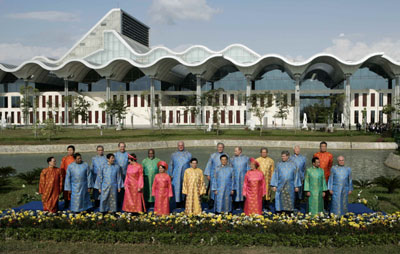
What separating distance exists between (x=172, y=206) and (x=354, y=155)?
613 inches

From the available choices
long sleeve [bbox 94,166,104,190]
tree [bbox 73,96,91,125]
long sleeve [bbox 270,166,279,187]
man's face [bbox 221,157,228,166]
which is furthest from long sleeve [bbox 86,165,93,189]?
tree [bbox 73,96,91,125]

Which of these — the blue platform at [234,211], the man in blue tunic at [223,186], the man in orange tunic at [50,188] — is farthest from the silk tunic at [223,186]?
the man in orange tunic at [50,188]

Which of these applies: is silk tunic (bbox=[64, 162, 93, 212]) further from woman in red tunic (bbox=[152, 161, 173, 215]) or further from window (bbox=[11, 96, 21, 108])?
window (bbox=[11, 96, 21, 108])

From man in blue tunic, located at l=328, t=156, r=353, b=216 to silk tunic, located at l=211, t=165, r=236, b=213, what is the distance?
2.15 metres

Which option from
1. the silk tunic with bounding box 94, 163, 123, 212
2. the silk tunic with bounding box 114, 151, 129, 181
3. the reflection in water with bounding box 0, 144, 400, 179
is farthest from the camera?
the reflection in water with bounding box 0, 144, 400, 179

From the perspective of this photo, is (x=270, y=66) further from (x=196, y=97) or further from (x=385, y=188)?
(x=385, y=188)

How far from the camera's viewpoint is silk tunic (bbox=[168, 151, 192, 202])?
8.66 meters

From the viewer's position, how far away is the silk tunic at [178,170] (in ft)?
28.4

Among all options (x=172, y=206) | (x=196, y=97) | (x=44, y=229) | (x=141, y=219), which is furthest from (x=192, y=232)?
(x=196, y=97)

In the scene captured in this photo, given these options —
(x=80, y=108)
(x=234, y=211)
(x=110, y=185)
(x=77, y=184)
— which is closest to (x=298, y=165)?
(x=234, y=211)

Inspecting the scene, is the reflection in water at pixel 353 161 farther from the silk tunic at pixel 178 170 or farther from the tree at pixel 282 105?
the tree at pixel 282 105

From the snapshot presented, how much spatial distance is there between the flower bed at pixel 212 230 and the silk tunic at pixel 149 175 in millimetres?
1535

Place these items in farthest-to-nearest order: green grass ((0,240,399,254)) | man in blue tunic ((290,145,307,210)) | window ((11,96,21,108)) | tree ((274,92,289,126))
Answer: window ((11,96,21,108)) → tree ((274,92,289,126)) → man in blue tunic ((290,145,307,210)) → green grass ((0,240,399,254))

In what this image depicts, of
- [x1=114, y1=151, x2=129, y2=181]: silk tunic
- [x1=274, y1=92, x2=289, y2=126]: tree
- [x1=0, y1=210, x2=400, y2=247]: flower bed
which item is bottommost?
[x1=0, y1=210, x2=400, y2=247]: flower bed
